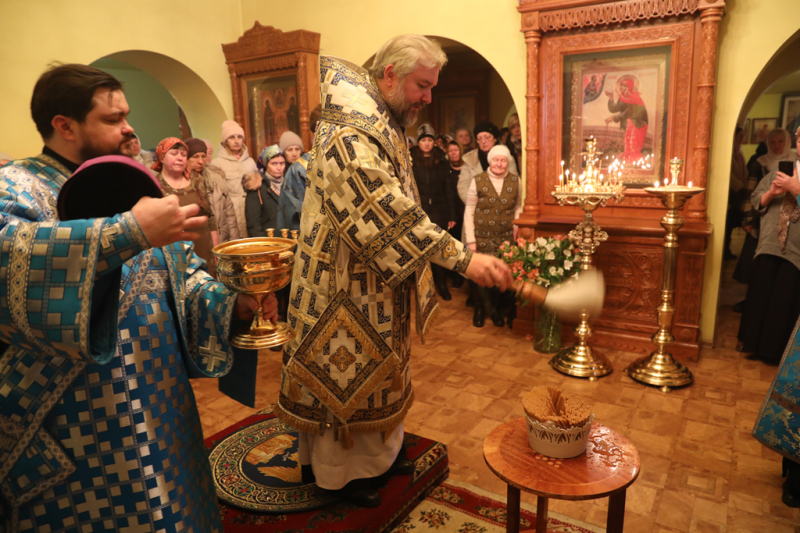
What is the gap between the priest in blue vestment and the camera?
1223 millimetres

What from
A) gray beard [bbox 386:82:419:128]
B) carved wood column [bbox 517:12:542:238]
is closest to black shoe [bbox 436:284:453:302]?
carved wood column [bbox 517:12:542:238]

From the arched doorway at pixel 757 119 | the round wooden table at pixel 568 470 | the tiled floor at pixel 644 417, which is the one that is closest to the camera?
the round wooden table at pixel 568 470

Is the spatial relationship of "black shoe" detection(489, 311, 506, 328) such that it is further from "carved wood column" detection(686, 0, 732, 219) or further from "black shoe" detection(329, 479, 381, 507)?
"black shoe" detection(329, 479, 381, 507)

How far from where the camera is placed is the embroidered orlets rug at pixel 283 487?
236 centimetres

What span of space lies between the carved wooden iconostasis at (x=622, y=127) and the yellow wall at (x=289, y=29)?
10.1 inches

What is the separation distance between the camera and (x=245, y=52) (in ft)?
21.5

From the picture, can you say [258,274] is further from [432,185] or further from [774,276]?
[432,185]

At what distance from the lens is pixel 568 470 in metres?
1.88

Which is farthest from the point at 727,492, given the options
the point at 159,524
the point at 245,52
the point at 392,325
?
the point at 245,52

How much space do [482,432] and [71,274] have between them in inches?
111

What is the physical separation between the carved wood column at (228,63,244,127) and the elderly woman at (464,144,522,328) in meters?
3.12

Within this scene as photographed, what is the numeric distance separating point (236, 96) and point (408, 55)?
5.20m

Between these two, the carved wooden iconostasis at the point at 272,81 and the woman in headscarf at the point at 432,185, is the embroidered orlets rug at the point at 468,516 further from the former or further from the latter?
the carved wooden iconostasis at the point at 272,81

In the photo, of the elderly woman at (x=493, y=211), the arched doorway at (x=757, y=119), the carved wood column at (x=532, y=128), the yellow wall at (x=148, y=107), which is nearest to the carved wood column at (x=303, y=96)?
the elderly woman at (x=493, y=211)
